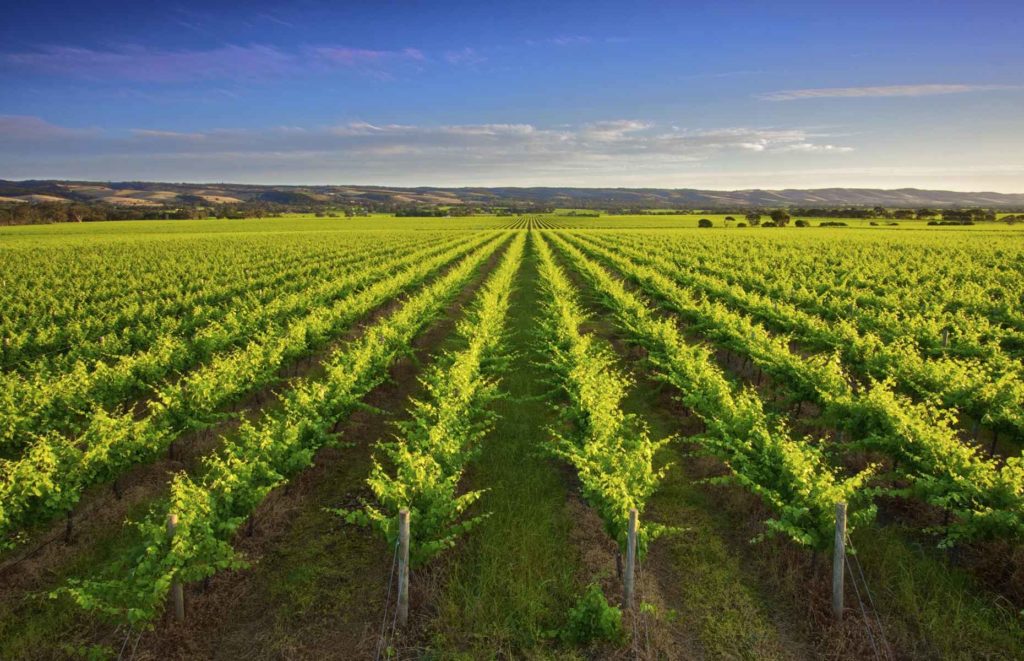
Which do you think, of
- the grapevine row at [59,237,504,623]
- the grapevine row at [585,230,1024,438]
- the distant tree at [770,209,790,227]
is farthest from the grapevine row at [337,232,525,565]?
the distant tree at [770,209,790,227]

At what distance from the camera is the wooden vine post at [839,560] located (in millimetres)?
6516

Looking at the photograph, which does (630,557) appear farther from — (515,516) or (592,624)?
(515,516)

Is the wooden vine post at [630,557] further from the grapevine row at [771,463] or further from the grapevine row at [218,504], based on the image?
the grapevine row at [218,504]

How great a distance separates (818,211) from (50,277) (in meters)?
159

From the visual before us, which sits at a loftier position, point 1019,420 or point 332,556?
point 1019,420

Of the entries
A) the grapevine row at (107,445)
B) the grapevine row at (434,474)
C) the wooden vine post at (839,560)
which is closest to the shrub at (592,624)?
the grapevine row at (434,474)

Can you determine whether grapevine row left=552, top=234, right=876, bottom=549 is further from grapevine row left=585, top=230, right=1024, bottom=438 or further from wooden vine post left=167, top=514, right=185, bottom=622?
wooden vine post left=167, top=514, right=185, bottom=622

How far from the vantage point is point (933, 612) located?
266 inches

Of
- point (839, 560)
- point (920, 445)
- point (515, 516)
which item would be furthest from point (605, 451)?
point (920, 445)

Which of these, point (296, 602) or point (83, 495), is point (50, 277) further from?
point (296, 602)

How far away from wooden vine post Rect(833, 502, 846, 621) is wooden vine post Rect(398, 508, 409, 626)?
516cm

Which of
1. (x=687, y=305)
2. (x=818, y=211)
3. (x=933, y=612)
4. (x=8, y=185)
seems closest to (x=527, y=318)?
(x=687, y=305)

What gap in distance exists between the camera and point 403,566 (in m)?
6.58

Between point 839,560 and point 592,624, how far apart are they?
308 cm
